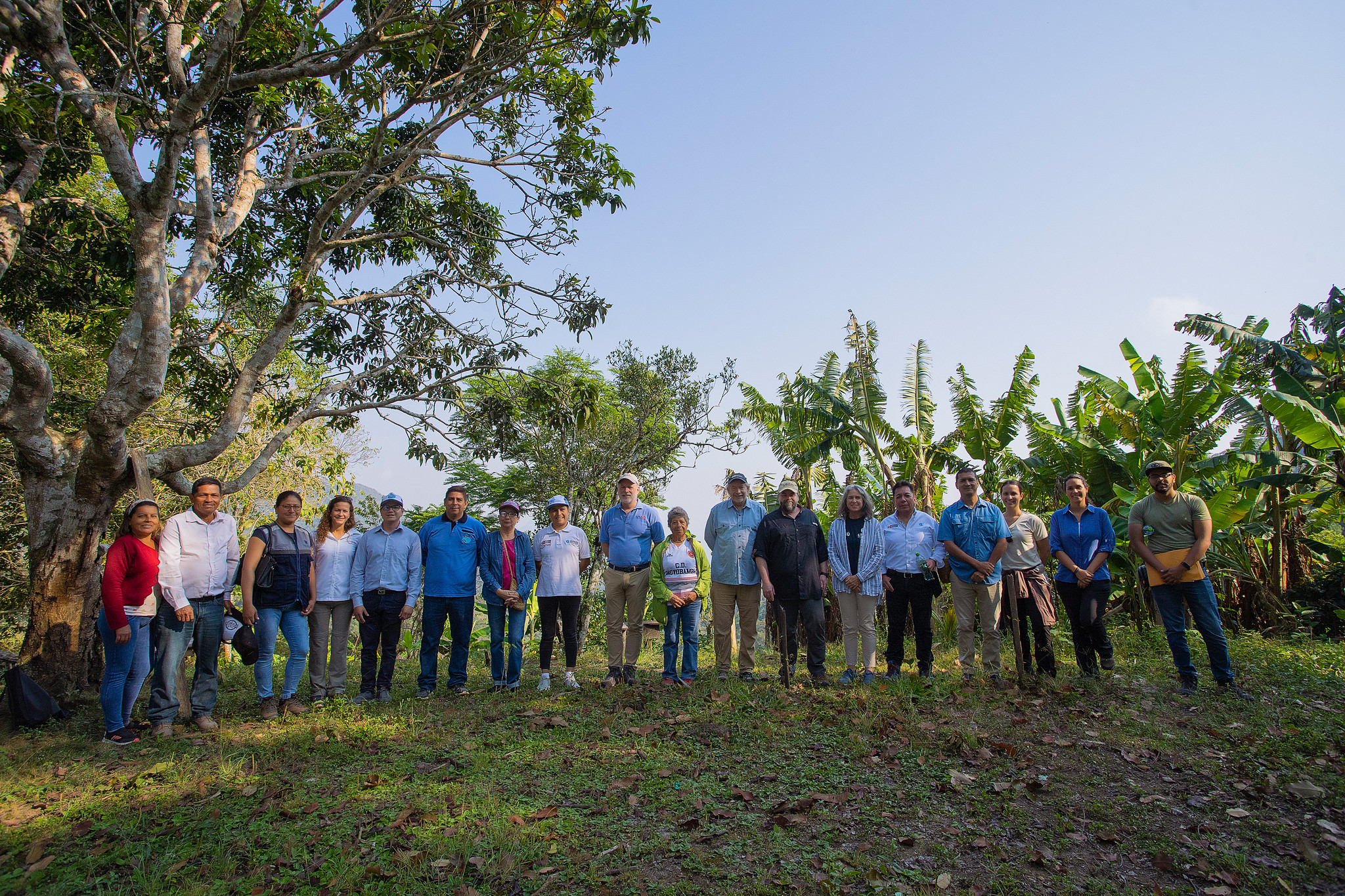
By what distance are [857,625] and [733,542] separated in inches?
59.4

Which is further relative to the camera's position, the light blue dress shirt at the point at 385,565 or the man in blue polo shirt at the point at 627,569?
the man in blue polo shirt at the point at 627,569

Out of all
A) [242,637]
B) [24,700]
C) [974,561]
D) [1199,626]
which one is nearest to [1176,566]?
[1199,626]

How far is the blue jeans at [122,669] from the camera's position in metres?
5.69

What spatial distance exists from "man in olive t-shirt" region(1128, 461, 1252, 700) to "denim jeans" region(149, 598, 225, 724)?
8.01m

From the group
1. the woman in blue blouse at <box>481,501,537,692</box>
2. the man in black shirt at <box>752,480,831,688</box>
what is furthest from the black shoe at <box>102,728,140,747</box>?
the man in black shirt at <box>752,480,831,688</box>

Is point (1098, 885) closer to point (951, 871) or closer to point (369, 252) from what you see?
point (951, 871)

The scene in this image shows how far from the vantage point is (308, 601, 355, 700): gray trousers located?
6949 mm

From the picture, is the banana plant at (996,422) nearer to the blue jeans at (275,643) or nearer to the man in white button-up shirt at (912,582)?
the man in white button-up shirt at (912,582)

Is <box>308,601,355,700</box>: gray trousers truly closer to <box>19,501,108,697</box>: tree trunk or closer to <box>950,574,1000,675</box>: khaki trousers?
<box>19,501,108,697</box>: tree trunk

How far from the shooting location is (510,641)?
7781mm

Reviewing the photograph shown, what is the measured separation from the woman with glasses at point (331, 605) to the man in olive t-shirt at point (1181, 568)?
7252 mm

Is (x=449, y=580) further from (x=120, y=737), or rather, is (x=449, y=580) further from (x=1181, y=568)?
(x=1181, y=568)

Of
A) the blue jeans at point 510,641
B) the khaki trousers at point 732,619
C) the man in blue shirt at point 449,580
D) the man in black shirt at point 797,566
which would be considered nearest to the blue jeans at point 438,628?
the man in blue shirt at point 449,580

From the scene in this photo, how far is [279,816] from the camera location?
13.9 ft
